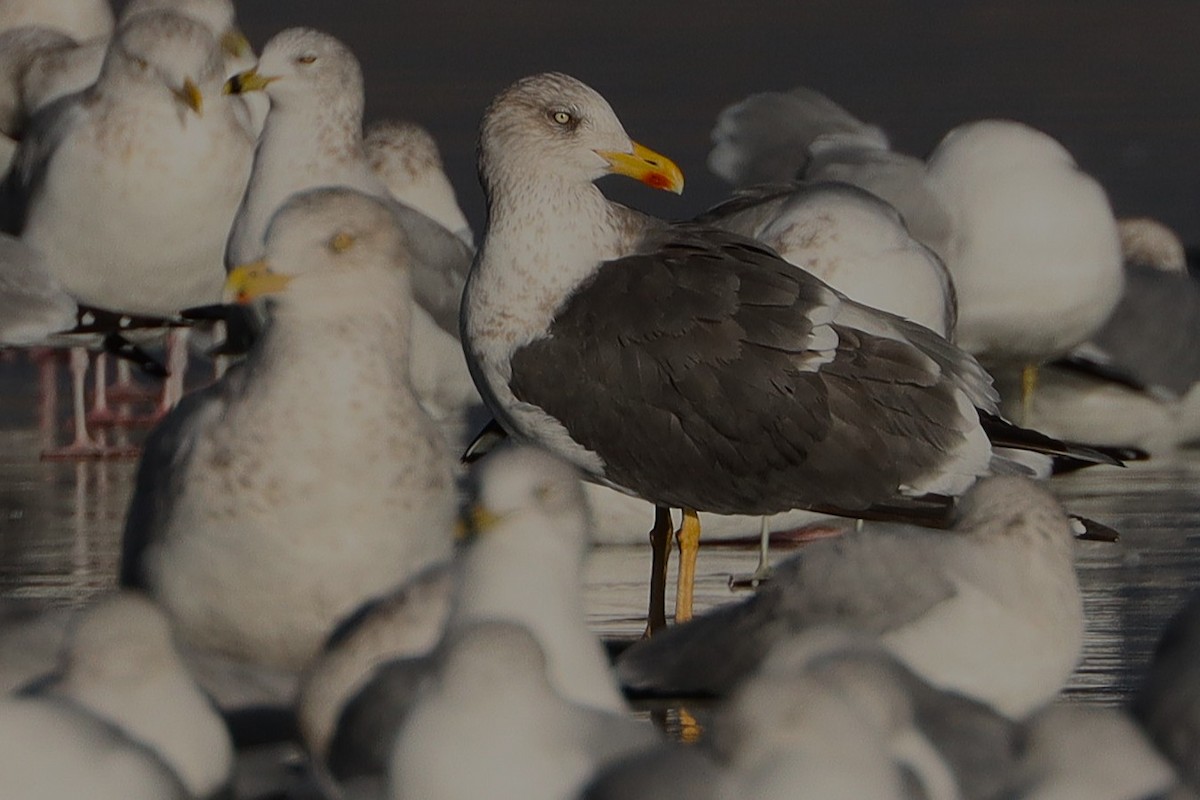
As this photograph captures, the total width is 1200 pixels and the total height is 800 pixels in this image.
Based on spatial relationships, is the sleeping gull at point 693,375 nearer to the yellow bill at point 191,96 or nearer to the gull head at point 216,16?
the yellow bill at point 191,96

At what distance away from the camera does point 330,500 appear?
5.57m

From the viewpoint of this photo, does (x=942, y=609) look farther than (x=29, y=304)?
No

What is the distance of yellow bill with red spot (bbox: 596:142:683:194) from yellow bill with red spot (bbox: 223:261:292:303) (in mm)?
1216

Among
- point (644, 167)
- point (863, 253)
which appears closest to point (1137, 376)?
point (863, 253)

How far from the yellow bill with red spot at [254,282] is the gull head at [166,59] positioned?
13.4 feet

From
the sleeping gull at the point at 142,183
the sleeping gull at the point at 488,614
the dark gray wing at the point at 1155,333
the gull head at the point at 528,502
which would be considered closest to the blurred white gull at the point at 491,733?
the sleeping gull at the point at 488,614

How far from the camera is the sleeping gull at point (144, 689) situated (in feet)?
14.6

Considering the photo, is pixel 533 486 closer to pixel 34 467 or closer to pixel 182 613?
pixel 182 613

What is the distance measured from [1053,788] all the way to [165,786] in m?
1.18

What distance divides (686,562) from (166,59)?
408 cm

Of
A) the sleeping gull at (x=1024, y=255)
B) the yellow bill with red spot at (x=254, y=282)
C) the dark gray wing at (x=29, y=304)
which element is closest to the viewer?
the yellow bill with red spot at (x=254, y=282)

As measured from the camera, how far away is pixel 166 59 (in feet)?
33.0

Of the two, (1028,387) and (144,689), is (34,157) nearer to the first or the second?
(1028,387)

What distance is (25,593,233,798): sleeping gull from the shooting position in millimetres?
4445
